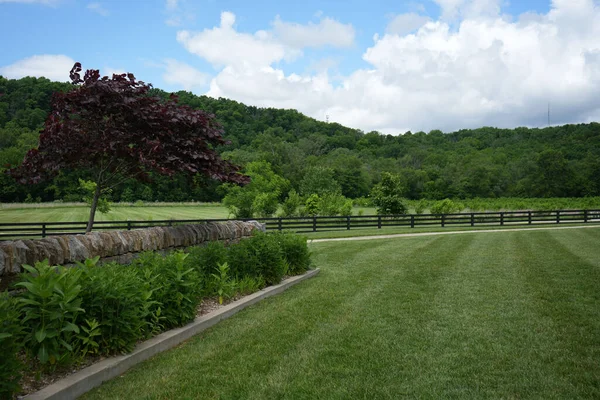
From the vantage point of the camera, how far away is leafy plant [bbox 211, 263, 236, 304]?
6.57 m

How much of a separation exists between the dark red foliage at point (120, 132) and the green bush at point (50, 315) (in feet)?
14.2

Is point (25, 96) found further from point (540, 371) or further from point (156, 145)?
point (540, 371)

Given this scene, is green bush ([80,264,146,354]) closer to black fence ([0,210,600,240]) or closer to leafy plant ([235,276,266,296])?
leafy plant ([235,276,266,296])

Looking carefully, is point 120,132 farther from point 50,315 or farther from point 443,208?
point 443,208

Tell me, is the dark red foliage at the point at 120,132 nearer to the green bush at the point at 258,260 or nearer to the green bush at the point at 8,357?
the green bush at the point at 258,260

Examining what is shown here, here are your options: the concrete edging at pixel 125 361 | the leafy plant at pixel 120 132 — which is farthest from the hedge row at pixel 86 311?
the leafy plant at pixel 120 132

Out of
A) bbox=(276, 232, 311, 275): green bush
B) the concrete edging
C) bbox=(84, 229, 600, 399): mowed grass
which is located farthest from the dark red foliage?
bbox=(84, 229, 600, 399): mowed grass

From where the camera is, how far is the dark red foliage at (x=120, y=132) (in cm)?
797

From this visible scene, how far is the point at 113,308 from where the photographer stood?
4.15 meters

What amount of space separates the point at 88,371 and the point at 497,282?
7381mm

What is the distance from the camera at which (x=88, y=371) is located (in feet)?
12.5

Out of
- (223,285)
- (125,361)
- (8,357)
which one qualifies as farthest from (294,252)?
(8,357)

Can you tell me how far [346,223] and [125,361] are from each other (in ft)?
70.0

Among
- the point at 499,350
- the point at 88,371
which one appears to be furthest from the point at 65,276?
the point at 499,350
